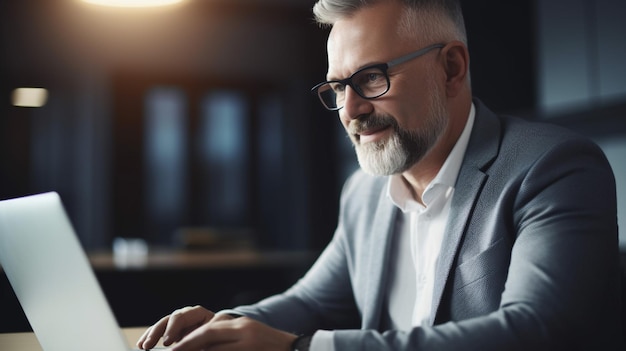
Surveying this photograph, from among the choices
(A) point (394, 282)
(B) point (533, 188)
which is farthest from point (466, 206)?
(A) point (394, 282)

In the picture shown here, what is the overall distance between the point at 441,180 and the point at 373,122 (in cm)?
21

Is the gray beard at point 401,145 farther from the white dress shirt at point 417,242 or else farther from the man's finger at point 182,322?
the man's finger at point 182,322

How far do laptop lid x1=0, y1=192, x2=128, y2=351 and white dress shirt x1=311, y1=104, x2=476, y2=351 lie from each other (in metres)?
0.72

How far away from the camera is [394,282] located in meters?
1.58

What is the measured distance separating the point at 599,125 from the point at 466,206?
2314 millimetres

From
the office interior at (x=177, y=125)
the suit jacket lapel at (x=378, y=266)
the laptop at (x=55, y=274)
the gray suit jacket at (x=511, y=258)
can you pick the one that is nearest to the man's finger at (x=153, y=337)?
the laptop at (x=55, y=274)

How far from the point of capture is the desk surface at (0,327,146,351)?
50.5 inches

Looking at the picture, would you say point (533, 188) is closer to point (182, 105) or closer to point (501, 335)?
point (501, 335)

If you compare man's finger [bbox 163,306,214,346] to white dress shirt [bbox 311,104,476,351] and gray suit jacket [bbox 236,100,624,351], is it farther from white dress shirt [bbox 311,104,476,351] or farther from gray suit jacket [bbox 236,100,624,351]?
white dress shirt [bbox 311,104,476,351]

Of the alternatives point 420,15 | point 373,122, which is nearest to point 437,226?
point 373,122

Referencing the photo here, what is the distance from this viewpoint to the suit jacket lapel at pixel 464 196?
1.32 meters

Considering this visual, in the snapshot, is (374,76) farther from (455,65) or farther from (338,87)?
(455,65)

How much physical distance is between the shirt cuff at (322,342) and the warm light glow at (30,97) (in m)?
6.22

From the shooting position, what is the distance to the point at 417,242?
154cm
